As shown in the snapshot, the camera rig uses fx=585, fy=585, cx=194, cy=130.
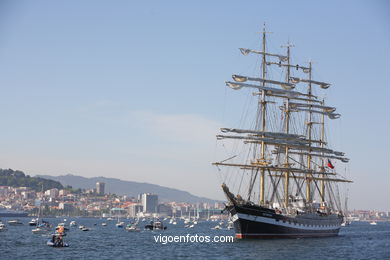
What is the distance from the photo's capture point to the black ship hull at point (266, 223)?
86.1 meters

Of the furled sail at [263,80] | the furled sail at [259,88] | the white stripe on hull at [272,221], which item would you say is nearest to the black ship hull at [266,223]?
the white stripe on hull at [272,221]

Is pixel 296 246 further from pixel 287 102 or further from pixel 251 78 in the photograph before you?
pixel 287 102

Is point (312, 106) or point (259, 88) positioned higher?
point (312, 106)

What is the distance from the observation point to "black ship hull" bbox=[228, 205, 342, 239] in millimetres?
86062

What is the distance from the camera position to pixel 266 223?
87.9 metres

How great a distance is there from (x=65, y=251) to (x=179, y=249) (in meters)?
14.6

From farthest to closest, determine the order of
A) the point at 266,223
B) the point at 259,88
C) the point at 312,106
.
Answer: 1. the point at 312,106
2. the point at 259,88
3. the point at 266,223

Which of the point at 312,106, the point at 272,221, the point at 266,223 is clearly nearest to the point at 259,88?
the point at 312,106

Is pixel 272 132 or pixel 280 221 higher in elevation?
pixel 272 132

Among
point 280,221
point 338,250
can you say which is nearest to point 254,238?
point 280,221

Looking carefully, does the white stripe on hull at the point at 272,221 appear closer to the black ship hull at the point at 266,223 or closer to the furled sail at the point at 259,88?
the black ship hull at the point at 266,223

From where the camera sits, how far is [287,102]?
376 feet

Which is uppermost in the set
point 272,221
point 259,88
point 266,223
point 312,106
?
point 312,106

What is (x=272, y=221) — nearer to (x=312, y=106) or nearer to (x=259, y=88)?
(x=259, y=88)
